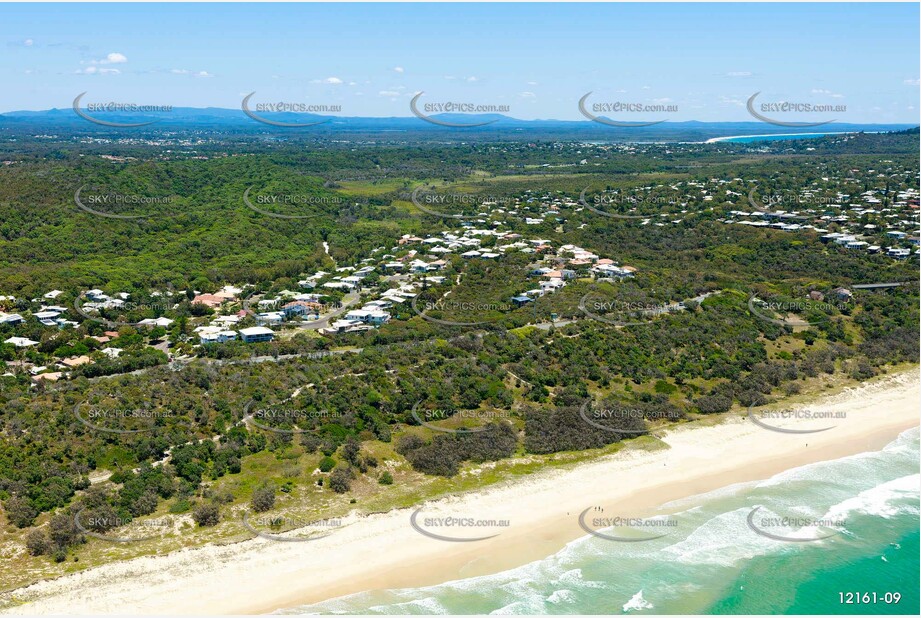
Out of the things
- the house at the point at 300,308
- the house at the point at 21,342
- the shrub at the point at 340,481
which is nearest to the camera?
the shrub at the point at 340,481

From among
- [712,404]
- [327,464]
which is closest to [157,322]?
[327,464]

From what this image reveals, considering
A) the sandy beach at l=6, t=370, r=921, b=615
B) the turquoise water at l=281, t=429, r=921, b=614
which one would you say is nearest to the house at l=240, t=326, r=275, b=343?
the sandy beach at l=6, t=370, r=921, b=615

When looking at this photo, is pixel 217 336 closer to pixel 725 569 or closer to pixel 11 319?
pixel 11 319

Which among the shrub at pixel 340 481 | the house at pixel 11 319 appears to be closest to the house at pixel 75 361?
the house at pixel 11 319

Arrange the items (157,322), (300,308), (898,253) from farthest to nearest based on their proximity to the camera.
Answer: (898,253), (300,308), (157,322)

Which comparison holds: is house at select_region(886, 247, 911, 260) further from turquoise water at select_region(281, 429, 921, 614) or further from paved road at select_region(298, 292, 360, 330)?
paved road at select_region(298, 292, 360, 330)

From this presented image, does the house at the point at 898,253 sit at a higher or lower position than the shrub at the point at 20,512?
higher

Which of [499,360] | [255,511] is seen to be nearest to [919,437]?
[499,360]

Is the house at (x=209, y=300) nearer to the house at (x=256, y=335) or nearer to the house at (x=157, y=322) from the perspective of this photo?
the house at (x=157, y=322)
